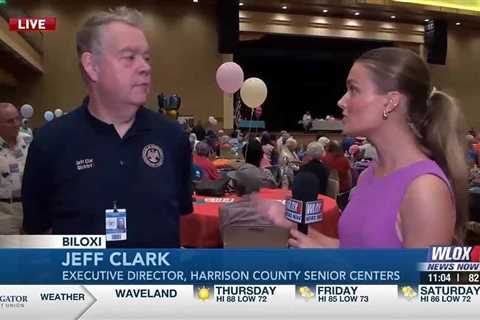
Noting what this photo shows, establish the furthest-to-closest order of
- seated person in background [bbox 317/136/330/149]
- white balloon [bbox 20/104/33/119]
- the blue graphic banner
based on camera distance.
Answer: seated person in background [bbox 317/136/330/149] < white balloon [bbox 20/104/33/119] < the blue graphic banner

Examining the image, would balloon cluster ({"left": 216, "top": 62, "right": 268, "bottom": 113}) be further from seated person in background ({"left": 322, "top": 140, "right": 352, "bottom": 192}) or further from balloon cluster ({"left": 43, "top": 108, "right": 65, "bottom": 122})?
balloon cluster ({"left": 43, "top": 108, "right": 65, "bottom": 122})

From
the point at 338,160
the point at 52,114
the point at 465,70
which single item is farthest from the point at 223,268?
the point at 338,160

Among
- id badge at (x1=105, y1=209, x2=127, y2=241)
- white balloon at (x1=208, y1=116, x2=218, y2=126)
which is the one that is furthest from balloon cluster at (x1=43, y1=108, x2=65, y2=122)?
white balloon at (x1=208, y1=116, x2=218, y2=126)

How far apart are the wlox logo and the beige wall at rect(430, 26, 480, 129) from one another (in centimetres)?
25

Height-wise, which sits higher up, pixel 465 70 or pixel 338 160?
pixel 465 70

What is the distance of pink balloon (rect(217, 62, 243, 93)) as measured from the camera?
1.31 meters

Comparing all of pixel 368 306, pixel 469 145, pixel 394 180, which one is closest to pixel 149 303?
pixel 368 306

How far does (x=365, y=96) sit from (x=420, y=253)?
0.25m

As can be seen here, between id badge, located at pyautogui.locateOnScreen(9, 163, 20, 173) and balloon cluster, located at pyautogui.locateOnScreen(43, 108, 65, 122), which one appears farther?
id badge, located at pyautogui.locateOnScreen(9, 163, 20, 173)

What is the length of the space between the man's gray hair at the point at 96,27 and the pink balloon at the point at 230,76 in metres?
0.42

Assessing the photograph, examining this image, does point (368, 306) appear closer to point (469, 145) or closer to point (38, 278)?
point (469, 145)

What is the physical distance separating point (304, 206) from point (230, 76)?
65cm

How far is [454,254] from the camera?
744 millimetres

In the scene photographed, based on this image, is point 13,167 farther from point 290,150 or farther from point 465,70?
point 465,70
